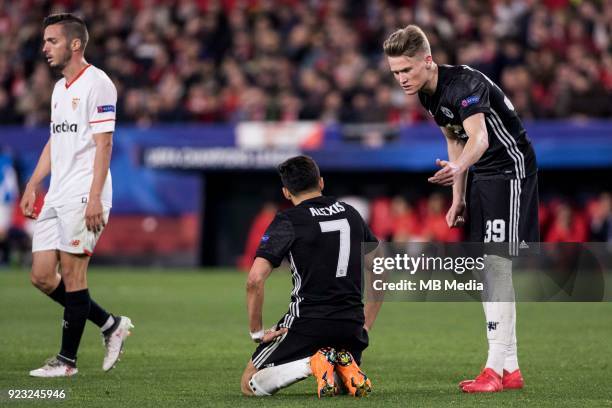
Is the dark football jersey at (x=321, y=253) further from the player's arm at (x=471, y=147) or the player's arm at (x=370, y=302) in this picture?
the player's arm at (x=471, y=147)

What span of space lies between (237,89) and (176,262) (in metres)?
3.48

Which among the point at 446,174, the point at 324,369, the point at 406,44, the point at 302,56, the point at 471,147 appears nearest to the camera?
the point at 446,174

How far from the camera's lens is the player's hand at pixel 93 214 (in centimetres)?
734

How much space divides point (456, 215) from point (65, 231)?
99.0 inches

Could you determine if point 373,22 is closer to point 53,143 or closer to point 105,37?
point 105,37

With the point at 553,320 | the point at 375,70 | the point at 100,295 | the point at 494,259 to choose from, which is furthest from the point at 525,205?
the point at 375,70

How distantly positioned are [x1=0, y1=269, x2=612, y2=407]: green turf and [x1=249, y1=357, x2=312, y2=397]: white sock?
104 millimetres

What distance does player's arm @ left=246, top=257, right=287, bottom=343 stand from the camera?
20.2 feet

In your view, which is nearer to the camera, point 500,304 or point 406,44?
point 406,44

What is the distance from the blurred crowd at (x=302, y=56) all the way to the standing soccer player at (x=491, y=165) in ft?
41.0

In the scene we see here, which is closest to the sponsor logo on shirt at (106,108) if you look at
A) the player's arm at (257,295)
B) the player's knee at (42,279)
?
the player's knee at (42,279)

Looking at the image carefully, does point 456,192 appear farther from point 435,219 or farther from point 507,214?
point 435,219

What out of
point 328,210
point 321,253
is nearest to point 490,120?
point 328,210

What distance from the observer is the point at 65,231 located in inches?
295
